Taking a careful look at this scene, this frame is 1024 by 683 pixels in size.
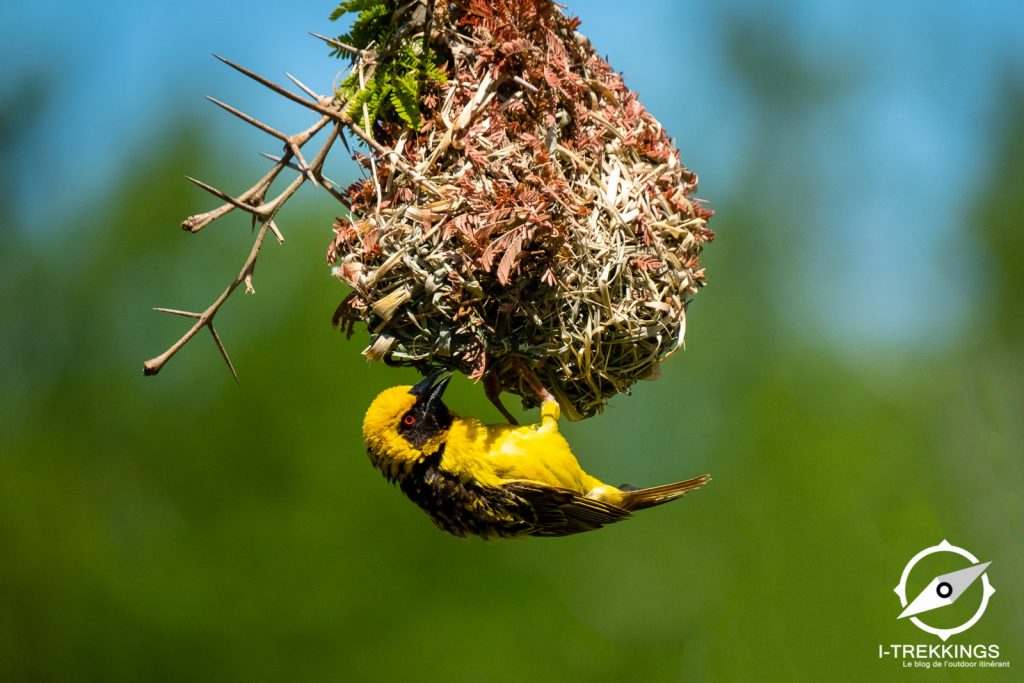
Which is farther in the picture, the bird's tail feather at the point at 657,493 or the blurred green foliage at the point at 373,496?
the blurred green foliage at the point at 373,496

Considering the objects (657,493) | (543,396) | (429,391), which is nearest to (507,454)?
(543,396)

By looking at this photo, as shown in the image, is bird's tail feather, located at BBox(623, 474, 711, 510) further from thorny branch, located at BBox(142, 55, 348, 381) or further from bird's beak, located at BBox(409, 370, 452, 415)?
thorny branch, located at BBox(142, 55, 348, 381)

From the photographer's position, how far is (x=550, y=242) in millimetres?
3250

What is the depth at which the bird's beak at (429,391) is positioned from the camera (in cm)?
360

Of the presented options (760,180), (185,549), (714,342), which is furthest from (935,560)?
(185,549)

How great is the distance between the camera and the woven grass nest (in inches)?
129

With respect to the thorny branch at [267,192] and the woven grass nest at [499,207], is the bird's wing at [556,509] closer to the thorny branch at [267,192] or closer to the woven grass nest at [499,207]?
the woven grass nest at [499,207]

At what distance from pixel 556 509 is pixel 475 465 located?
1.11ft

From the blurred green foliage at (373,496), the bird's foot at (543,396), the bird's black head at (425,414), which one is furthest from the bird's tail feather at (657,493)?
the blurred green foliage at (373,496)

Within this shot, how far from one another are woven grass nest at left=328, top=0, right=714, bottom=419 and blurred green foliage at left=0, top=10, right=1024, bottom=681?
20.0 ft

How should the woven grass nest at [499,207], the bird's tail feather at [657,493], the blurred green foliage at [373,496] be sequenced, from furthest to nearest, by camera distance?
1. the blurred green foliage at [373,496]
2. the bird's tail feather at [657,493]
3. the woven grass nest at [499,207]

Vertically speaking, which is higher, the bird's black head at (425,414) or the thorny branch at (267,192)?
the thorny branch at (267,192)

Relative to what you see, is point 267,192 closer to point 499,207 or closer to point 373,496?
point 499,207

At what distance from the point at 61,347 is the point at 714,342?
7.66 meters
